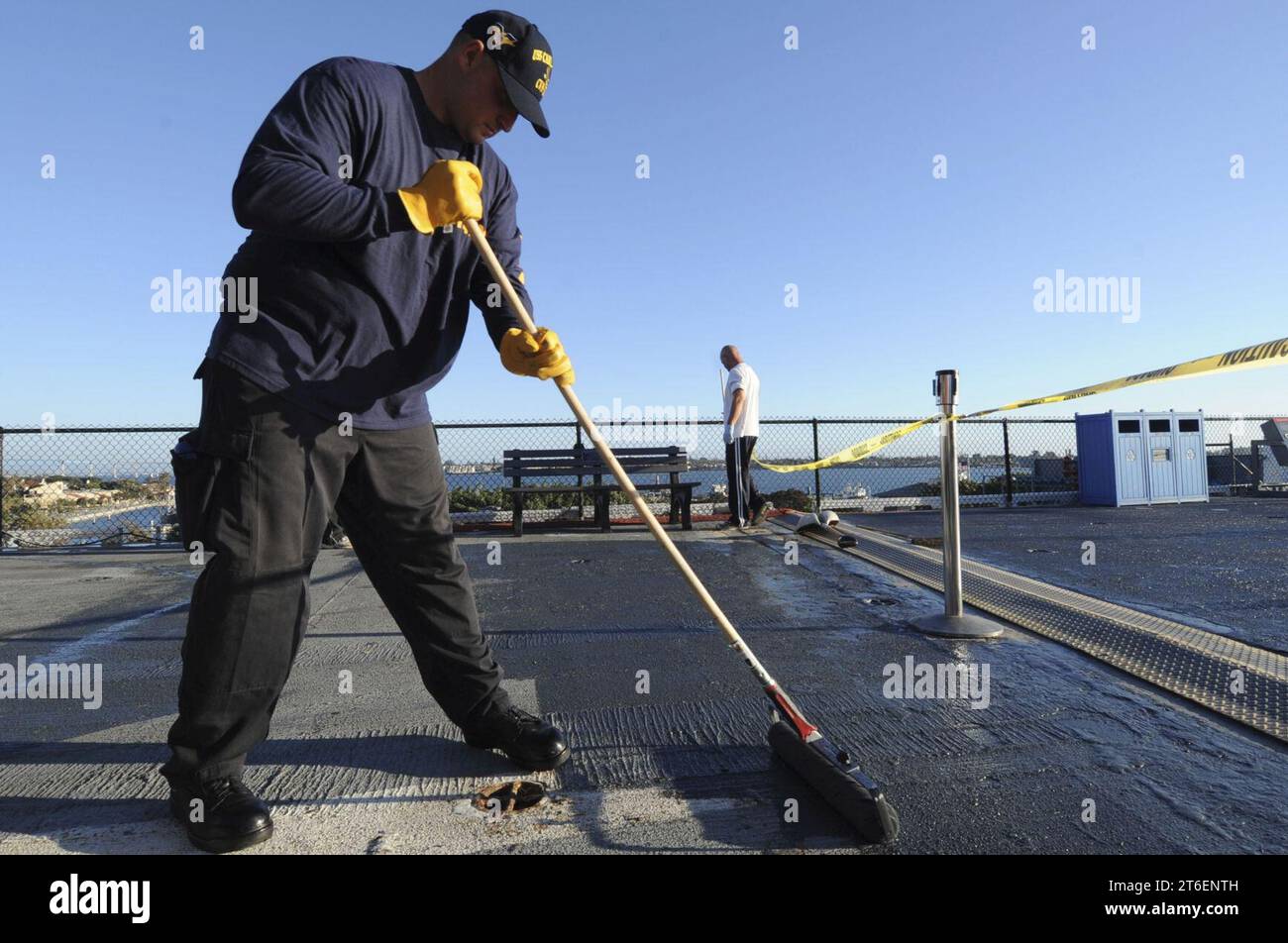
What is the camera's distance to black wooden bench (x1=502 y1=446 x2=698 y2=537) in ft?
28.0

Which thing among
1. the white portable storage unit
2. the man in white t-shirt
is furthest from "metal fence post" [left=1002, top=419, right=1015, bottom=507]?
the man in white t-shirt

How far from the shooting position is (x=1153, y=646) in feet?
A: 10.5

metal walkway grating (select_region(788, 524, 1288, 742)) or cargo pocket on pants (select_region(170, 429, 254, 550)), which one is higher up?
cargo pocket on pants (select_region(170, 429, 254, 550))

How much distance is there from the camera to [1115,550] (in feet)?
21.1

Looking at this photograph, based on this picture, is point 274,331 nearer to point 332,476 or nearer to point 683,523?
point 332,476

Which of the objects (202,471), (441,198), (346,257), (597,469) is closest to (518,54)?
(441,198)

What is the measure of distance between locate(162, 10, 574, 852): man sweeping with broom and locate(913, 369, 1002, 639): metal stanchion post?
222 centimetres

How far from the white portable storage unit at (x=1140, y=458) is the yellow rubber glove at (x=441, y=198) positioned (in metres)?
11.9

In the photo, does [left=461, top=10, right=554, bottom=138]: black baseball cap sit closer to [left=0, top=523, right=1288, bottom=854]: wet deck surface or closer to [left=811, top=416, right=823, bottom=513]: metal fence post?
[left=0, top=523, right=1288, bottom=854]: wet deck surface

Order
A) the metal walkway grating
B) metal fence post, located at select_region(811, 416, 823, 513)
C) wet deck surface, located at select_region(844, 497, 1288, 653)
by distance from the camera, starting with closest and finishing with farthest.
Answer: the metal walkway grating < wet deck surface, located at select_region(844, 497, 1288, 653) < metal fence post, located at select_region(811, 416, 823, 513)

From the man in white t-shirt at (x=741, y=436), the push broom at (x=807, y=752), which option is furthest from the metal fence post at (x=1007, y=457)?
the push broom at (x=807, y=752)

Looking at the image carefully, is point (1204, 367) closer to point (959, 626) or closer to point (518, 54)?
point (959, 626)
